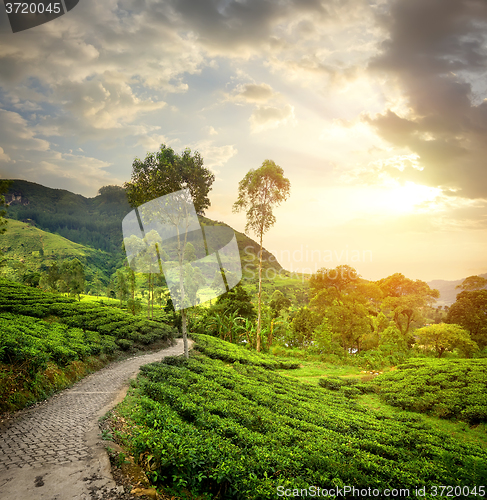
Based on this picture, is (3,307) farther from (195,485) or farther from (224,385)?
(195,485)

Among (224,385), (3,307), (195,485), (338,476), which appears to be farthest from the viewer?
(3,307)

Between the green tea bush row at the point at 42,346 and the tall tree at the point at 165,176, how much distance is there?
→ 5.35 meters

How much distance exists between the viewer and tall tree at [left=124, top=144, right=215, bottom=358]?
13234 millimetres

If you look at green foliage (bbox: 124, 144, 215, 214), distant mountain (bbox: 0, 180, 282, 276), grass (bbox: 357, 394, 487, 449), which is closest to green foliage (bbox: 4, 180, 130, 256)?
distant mountain (bbox: 0, 180, 282, 276)

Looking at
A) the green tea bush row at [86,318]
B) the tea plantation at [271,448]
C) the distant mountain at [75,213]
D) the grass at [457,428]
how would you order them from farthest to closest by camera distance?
the distant mountain at [75,213] → the green tea bush row at [86,318] → the grass at [457,428] → the tea plantation at [271,448]

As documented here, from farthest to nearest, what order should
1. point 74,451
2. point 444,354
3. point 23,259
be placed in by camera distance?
1. point 23,259
2. point 444,354
3. point 74,451

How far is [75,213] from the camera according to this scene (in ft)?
602

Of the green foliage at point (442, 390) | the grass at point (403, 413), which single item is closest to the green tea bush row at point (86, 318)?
the grass at point (403, 413)

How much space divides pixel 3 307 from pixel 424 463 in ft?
81.1

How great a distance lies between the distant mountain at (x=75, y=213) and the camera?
495ft

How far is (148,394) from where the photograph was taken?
27.8ft

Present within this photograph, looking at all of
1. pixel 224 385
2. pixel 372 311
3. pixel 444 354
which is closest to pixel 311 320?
pixel 372 311

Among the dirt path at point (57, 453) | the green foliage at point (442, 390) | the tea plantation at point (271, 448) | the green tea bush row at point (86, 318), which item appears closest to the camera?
the dirt path at point (57, 453)

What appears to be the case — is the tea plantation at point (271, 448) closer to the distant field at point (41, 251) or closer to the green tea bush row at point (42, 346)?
the green tea bush row at point (42, 346)
